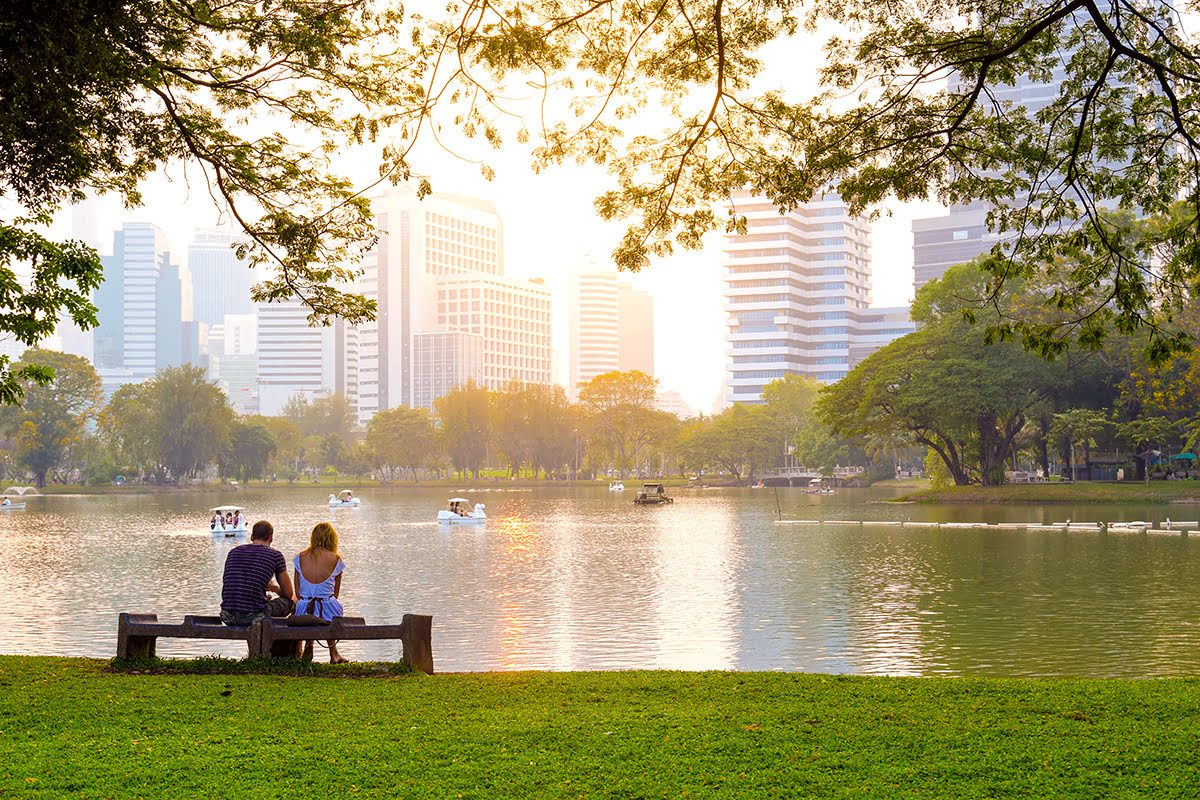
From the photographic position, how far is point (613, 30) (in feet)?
39.8

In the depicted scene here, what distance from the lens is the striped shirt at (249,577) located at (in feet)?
36.6

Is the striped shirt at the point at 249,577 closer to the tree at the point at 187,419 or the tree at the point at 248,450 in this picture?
the tree at the point at 187,419

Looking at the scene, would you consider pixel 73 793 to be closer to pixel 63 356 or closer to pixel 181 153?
pixel 181 153

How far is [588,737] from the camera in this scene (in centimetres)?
802

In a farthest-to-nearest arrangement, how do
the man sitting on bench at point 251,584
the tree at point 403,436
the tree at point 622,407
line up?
the tree at point 403,436
the tree at point 622,407
the man sitting on bench at point 251,584

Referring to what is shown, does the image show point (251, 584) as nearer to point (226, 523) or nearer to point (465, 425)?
point (226, 523)

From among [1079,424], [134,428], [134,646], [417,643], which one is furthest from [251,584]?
[134,428]

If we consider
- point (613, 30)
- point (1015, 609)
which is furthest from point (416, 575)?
point (613, 30)

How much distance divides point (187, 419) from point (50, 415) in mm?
12832

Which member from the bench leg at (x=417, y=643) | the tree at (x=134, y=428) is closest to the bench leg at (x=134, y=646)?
the bench leg at (x=417, y=643)

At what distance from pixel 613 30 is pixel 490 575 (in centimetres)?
2029

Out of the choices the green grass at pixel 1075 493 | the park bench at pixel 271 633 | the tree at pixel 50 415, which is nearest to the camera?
the park bench at pixel 271 633

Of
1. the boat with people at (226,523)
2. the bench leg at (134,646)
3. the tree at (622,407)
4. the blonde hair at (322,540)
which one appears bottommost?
the boat with people at (226,523)

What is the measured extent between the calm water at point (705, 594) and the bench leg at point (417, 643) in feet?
15.5
